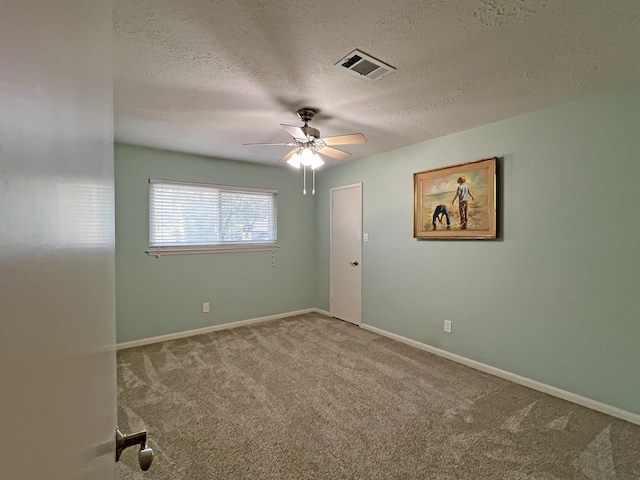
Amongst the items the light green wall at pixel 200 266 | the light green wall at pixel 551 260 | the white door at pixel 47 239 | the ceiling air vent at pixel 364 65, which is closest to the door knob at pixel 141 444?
the white door at pixel 47 239

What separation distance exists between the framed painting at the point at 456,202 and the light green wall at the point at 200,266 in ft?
6.57

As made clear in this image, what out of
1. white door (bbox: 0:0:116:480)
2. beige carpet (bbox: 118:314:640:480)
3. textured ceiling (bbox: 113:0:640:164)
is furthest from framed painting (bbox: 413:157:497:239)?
white door (bbox: 0:0:116:480)

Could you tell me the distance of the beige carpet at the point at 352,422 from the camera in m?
1.68

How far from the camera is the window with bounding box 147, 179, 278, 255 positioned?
3.61 m

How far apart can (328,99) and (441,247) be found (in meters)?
1.89

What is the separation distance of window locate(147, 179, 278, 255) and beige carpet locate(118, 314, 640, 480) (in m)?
1.35

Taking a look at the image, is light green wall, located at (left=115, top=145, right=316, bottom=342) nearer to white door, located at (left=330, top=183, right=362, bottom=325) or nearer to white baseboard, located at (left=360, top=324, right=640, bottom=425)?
white door, located at (left=330, top=183, right=362, bottom=325)

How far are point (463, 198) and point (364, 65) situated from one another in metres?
1.73

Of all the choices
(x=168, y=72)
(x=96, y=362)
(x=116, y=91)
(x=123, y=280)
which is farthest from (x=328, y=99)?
(x=123, y=280)

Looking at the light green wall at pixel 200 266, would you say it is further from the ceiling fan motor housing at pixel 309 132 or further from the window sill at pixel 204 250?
the ceiling fan motor housing at pixel 309 132

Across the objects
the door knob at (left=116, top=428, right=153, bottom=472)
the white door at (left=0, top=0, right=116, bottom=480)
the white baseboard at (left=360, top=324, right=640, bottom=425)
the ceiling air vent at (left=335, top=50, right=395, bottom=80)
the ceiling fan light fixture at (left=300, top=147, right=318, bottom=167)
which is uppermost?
the ceiling air vent at (left=335, top=50, right=395, bottom=80)

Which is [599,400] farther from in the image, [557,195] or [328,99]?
[328,99]

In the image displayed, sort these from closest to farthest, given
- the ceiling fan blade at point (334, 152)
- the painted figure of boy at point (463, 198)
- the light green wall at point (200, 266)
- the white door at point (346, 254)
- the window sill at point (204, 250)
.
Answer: the ceiling fan blade at point (334, 152)
the painted figure of boy at point (463, 198)
the light green wall at point (200, 266)
the window sill at point (204, 250)
the white door at point (346, 254)

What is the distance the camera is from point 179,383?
260 centimetres
